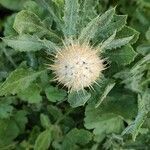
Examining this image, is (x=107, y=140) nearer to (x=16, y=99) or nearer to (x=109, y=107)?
(x=109, y=107)

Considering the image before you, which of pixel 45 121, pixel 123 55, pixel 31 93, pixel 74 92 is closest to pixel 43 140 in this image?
pixel 45 121

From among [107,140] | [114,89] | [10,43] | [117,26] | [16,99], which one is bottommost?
[107,140]

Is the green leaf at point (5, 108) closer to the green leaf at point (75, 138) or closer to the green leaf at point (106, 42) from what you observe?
the green leaf at point (75, 138)

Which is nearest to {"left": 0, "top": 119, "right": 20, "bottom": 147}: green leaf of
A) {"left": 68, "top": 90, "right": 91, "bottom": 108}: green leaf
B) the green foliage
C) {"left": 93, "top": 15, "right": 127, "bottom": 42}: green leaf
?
the green foliage

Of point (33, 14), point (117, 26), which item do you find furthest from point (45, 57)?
A: point (117, 26)

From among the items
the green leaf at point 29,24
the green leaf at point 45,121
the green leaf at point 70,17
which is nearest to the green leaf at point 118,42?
the green leaf at point 70,17

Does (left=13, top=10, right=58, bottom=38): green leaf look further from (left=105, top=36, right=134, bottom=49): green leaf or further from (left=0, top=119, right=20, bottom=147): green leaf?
(left=0, top=119, right=20, bottom=147): green leaf

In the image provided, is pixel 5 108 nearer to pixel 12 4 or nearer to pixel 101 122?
pixel 101 122
